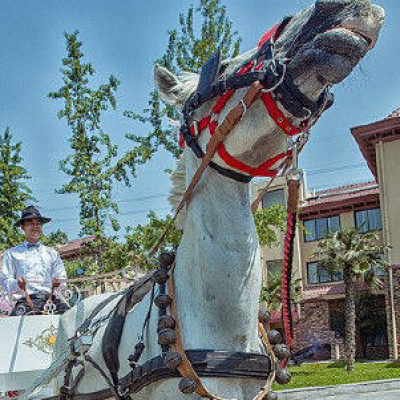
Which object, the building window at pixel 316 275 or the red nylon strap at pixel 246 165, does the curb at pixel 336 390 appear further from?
the building window at pixel 316 275

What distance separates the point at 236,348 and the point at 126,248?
12621 mm

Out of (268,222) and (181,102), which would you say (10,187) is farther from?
(181,102)

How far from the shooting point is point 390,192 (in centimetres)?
3030

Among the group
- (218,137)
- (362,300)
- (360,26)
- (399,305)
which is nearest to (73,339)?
(218,137)

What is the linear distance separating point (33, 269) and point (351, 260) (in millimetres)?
26777

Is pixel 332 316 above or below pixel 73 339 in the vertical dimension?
above

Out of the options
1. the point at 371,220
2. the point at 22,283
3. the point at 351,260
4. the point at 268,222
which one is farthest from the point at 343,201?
the point at 22,283

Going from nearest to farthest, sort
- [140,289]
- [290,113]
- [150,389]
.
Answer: [290,113], [150,389], [140,289]

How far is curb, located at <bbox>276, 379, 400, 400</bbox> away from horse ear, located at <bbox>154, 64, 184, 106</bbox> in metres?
12.1

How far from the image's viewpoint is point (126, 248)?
1545 cm

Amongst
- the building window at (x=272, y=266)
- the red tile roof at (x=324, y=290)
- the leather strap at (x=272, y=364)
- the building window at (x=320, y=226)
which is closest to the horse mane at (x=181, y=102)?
the leather strap at (x=272, y=364)

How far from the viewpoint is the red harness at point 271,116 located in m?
2.84

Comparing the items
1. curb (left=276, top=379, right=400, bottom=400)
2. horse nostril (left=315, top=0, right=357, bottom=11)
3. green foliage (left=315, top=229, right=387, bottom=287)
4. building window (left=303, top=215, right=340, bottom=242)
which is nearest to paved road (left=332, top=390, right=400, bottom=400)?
curb (left=276, top=379, right=400, bottom=400)

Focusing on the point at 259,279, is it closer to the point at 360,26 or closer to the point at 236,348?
the point at 236,348
